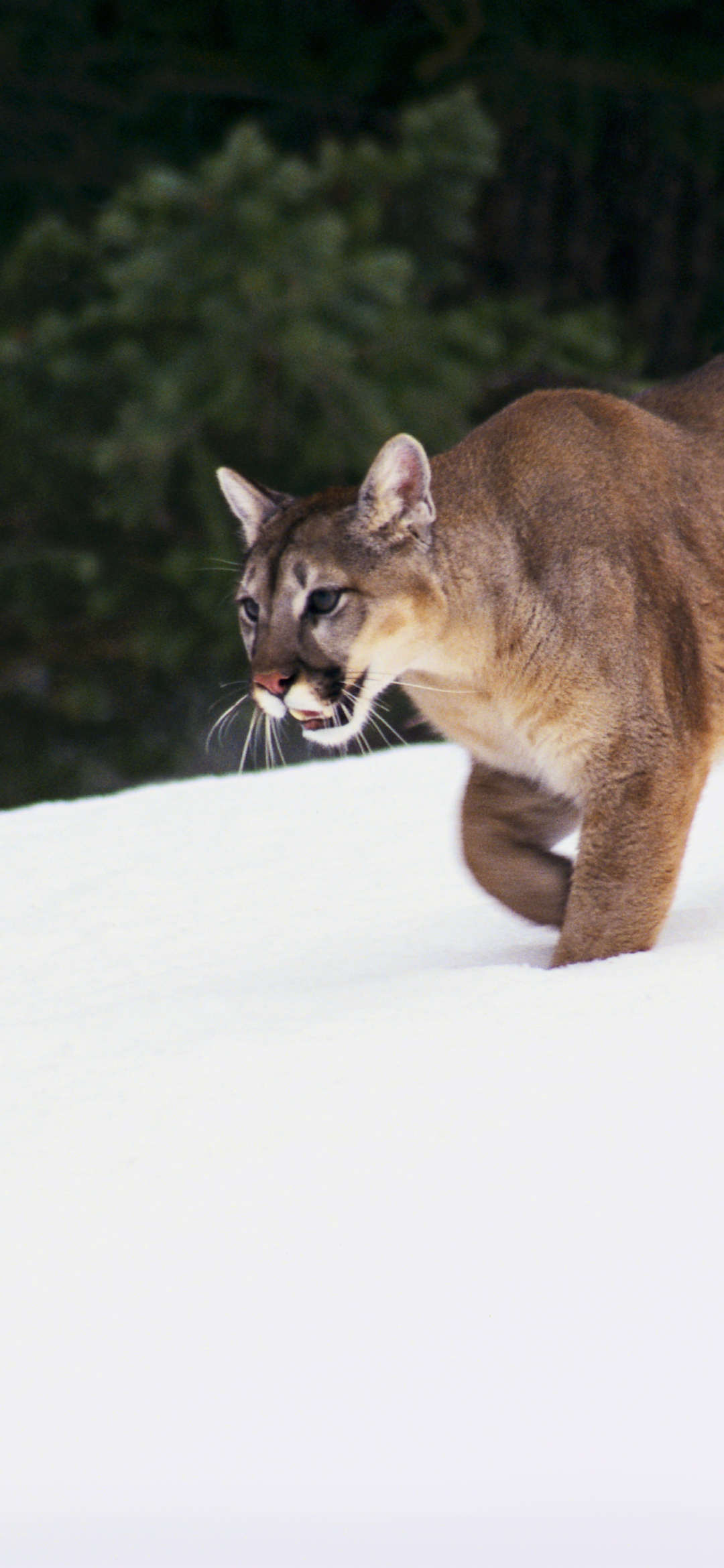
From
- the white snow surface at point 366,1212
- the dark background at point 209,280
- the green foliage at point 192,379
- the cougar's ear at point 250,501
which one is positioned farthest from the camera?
the dark background at point 209,280

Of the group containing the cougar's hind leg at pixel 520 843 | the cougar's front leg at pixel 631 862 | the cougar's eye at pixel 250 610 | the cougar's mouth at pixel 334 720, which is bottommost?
the cougar's hind leg at pixel 520 843

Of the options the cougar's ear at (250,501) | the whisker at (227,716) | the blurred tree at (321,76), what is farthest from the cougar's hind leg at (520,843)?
the blurred tree at (321,76)

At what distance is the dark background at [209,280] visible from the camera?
589 cm

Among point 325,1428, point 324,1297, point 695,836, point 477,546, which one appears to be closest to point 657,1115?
point 324,1297

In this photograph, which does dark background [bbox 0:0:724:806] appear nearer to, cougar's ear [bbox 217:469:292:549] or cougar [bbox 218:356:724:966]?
cougar's ear [bbox 217:469:292:549]

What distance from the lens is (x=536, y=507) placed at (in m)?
2.89

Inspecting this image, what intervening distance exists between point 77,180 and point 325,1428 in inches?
258

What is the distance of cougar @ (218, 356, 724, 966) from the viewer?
2.73m

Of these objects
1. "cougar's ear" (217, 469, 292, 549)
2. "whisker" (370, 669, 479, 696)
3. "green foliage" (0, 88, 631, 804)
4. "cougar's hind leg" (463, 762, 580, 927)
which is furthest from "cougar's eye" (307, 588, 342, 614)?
"green foliage" (0, 88, 631, 804)

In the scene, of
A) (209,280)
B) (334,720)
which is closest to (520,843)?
(334,720)

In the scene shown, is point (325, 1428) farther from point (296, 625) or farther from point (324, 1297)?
point (296, 625)

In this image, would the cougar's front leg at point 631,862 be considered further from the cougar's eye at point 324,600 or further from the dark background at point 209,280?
the dark background at point 209,280

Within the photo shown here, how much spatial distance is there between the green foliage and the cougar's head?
274cm

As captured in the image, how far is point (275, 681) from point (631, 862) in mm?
608
